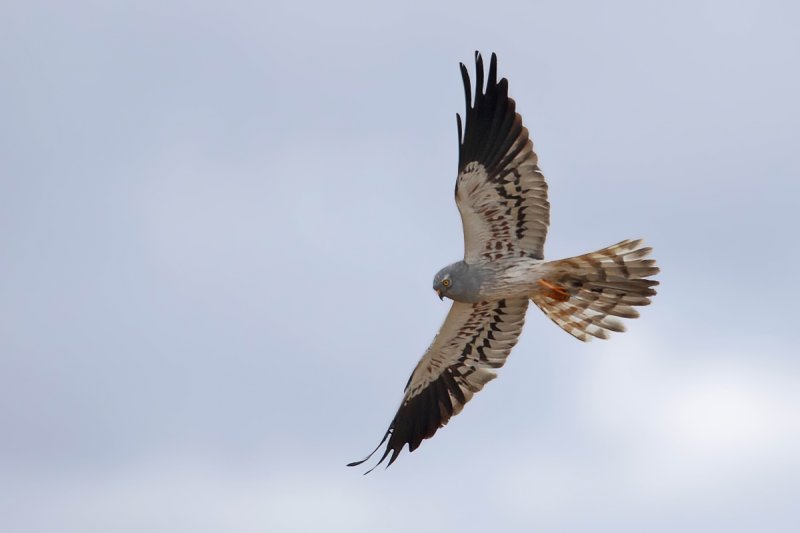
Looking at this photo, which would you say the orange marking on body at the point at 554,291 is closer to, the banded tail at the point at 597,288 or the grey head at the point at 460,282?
the banded tail at the point at 597,288

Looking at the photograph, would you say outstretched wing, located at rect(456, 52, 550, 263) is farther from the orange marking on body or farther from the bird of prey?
the orange marking on body

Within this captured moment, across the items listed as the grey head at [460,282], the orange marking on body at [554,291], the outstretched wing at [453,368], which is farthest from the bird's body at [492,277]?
the outstretched wing at [453,368]

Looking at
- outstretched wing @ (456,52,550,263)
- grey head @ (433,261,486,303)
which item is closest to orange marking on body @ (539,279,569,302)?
outstretched wing @ (456,52,550,263)

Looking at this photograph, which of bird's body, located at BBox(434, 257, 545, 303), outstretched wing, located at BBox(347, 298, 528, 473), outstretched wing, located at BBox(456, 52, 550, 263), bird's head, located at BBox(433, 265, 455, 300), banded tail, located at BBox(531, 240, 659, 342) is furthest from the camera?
outstretched wing, located at BBox(347, 298, 528, 473)

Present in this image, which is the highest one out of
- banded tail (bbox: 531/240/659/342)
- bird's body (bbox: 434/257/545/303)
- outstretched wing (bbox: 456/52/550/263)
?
outstretched wing (bbox: 456/52/550/263)

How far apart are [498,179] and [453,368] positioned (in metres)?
2.93

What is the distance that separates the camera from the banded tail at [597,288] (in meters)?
15.5

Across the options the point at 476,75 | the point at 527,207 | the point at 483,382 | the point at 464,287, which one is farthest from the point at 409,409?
the point at 476,75

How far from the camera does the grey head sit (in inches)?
616

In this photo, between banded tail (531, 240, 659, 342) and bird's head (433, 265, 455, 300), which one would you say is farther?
bird's head (433, 265, 455, 300)

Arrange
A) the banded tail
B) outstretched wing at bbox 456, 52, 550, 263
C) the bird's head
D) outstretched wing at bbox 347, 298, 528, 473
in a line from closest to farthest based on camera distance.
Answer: outstretched wing at bbox 456, 52, 550, 263, the banded tail, the bird's head, outstretched wing at bbox 347, 298, 528, 473

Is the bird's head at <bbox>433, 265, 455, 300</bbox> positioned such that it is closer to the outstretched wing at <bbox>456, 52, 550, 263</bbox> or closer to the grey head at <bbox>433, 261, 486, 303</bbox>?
the grey head at <bbox>433, 261, 486, 303</bbox>

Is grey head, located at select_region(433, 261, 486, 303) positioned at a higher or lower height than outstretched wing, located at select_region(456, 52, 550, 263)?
lower

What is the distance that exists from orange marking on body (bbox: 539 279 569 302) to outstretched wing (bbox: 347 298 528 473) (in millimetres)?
728
